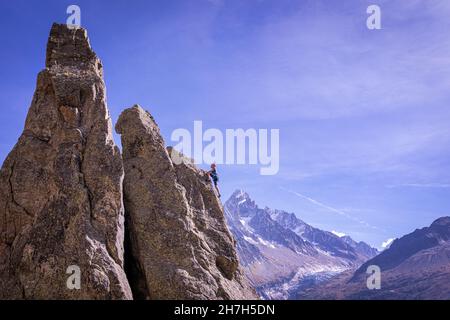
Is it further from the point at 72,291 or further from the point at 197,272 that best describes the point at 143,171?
the point at 72,291

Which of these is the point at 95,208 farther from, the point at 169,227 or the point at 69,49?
the point at 69,49

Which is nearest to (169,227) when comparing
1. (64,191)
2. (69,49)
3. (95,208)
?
(95,208)

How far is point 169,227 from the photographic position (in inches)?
1358

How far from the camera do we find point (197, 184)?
41.0m

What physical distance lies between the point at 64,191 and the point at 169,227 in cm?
795

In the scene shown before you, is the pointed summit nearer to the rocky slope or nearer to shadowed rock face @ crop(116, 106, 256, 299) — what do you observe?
the rocky slope

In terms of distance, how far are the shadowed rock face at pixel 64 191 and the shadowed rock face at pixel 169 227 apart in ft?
7.39

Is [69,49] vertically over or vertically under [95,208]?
over

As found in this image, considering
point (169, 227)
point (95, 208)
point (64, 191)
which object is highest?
point (64, 191)

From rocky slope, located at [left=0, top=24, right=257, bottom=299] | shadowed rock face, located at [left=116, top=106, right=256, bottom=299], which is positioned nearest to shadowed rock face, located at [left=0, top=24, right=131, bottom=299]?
rocky slope, located at [left=0, top=24, right=257, bottom=299]

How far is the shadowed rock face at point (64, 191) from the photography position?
1136 inches

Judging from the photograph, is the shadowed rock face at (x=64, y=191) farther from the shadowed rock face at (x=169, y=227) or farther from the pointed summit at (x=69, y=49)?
the shadowed rock face at (x=169, y=227)

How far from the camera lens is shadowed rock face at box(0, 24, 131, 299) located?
28844 millimetres
